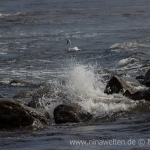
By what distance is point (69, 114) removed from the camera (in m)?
12.0

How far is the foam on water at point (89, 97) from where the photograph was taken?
1308 centimetres

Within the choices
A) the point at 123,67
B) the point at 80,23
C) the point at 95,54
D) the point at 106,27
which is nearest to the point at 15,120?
the point at 123,67

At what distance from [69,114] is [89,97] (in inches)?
82.4

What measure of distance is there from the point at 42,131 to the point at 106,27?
23729mm

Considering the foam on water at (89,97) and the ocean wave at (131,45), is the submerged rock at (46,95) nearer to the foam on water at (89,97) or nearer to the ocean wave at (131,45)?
the foam on water at (89,97)

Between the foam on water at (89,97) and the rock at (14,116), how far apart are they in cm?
143

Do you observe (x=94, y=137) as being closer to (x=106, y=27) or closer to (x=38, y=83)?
(x=38, y=83)

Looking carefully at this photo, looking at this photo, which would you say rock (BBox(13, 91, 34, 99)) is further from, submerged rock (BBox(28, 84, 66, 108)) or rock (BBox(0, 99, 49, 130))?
rock (BBox(0, 99, 49, 130))

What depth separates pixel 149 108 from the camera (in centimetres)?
1302

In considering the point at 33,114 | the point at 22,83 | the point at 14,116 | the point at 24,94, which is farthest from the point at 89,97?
the point at 22,83

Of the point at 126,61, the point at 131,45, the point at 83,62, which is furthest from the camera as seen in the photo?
the point at 131,45

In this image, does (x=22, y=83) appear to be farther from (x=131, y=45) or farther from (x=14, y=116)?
(x=131, y=45)

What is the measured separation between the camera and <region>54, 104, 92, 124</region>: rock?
12.0 meters

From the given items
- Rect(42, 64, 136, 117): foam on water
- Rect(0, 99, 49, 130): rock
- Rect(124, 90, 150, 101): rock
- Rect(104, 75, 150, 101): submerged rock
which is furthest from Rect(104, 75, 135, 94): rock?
Rect(0, 99, 49, 130): rock
